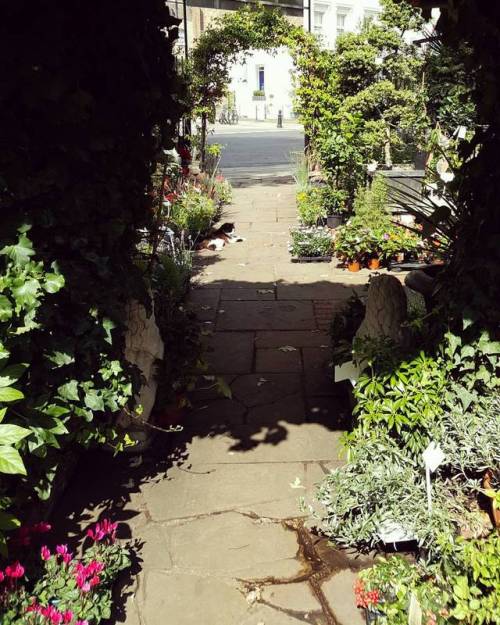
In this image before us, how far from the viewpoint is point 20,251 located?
2045mm

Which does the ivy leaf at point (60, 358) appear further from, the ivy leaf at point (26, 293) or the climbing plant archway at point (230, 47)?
the climbing plant archway at point (230, 47)

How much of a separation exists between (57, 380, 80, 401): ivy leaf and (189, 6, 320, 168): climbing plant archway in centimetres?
908

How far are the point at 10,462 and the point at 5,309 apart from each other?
507 mm

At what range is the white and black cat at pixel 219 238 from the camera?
8141 mm

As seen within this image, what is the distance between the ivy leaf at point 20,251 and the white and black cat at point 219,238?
20.0 feet

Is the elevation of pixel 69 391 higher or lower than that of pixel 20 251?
lower

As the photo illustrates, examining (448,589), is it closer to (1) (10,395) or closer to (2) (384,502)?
(2) (384,502)

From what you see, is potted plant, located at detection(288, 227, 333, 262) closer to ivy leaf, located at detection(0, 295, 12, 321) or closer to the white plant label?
the white plant label

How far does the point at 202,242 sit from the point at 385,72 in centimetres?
560

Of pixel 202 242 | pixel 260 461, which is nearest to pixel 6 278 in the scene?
pixel 260 461

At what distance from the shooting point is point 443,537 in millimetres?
2129

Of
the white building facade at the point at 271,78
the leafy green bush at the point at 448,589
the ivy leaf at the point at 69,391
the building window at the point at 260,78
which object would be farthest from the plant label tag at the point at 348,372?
the building window at the point at 260,78

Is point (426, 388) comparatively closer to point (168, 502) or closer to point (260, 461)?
point (260, 461)

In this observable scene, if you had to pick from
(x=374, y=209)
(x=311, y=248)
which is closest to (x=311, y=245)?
(x=311, y=248)
